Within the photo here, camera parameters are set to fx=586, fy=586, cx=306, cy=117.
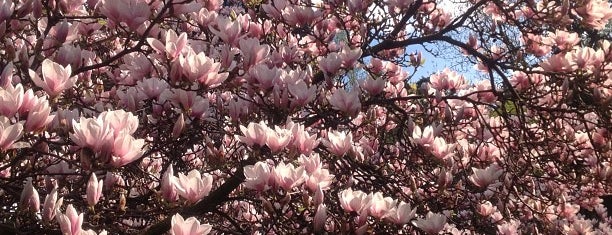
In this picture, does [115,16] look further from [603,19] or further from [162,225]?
[603,19]

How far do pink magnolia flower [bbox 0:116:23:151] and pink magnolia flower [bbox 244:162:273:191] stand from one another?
0.75m

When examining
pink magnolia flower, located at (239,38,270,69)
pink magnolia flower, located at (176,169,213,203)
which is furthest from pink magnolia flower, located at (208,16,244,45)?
pink magnolia flower, located at (176,169,213,203)

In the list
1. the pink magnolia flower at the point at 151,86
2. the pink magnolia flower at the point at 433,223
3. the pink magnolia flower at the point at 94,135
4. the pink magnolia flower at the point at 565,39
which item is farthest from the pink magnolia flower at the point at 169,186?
the pink magnolia flower at the point at 565,39

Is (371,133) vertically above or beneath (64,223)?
above

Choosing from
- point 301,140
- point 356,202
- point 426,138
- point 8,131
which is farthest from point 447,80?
point 8,131

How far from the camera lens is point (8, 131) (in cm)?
154

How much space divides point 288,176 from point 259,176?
106 mm

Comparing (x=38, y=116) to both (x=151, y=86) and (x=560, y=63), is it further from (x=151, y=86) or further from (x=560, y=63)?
(x=560, y=63)

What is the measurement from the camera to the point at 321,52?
13.8 ft

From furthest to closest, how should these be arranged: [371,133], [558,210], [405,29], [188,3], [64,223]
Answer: [558,210], [405,29], [371,133], [188,3], [64,223]

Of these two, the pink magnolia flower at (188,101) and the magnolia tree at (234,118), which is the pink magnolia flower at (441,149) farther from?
the pink magnolia flower at (188,101)

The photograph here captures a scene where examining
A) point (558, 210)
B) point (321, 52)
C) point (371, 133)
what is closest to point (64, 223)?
point (371, 133)

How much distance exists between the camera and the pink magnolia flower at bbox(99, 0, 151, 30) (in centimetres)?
214

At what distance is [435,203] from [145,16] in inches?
71.8
